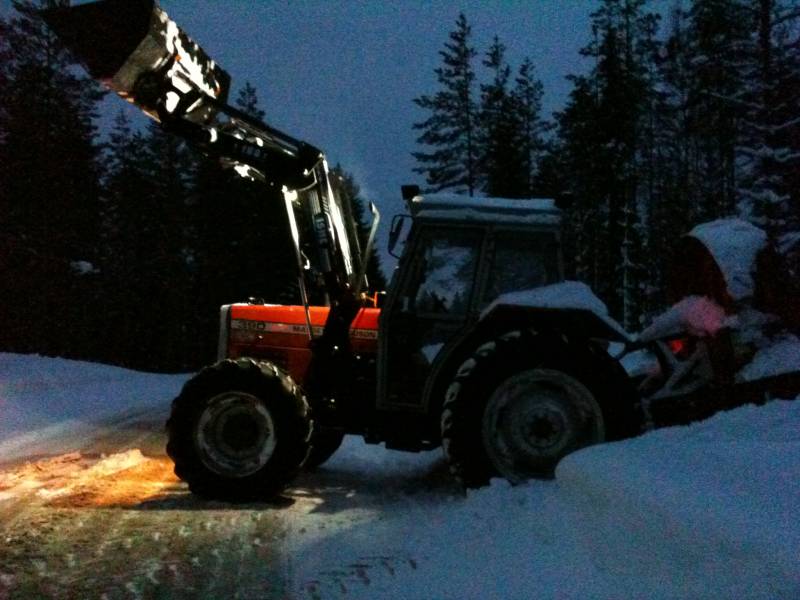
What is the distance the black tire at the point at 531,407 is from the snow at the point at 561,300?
24 centimetres

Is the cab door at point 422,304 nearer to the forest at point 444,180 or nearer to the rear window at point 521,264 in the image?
the rear window at point 521,264

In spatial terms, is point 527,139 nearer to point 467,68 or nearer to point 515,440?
point 467,68

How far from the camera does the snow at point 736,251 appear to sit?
6.82 metres

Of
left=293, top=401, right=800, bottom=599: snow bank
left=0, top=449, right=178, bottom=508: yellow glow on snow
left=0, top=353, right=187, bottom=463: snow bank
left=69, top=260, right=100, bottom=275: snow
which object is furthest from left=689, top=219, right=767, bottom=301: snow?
left=69, top=260, right=100, bottom=275: snow

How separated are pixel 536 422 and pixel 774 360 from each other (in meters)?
1.95

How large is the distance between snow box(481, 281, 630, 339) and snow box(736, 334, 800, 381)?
1059mm

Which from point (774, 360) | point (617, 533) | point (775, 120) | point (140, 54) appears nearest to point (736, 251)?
point (774, 360)

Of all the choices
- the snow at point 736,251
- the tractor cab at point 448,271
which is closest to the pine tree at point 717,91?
the snow at point 736,251

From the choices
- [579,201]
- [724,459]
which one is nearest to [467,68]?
[579,201]

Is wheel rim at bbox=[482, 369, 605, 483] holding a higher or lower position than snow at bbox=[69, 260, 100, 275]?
lower

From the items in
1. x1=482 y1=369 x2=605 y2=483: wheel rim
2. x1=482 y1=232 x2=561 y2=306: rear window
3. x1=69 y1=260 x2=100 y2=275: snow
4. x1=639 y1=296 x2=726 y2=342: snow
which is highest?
x1=69 y1=260 x2=100 y2=275: snow

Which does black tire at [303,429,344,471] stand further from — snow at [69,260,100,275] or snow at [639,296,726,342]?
snow at [69,260,100,275]

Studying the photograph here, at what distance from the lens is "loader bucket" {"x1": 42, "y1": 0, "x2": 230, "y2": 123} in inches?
263

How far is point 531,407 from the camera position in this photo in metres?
6.68
